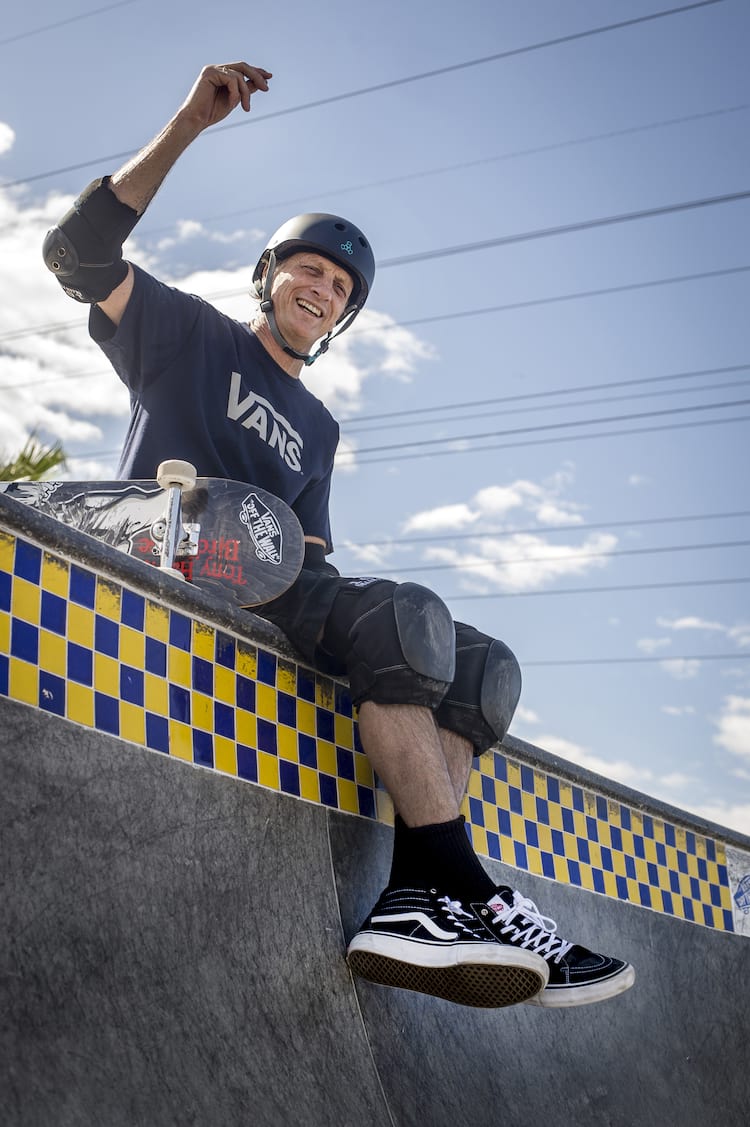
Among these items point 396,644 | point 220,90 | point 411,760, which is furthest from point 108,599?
point 220,90

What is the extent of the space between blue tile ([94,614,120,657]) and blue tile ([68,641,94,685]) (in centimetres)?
4

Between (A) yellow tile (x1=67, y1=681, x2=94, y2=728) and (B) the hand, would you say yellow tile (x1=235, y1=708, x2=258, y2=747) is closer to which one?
(A) yellow tile (x1=67, y1=681, x2=94, y2=728)

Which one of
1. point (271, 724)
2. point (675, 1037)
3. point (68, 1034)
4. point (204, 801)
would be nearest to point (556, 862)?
point (675, 1037)

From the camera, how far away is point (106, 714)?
7.73ft

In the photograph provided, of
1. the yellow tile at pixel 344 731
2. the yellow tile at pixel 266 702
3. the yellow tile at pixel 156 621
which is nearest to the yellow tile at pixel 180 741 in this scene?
the yellow tile at pixel 156 621

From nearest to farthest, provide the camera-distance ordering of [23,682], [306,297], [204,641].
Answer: [23,682] → [204,641] → [306,297]

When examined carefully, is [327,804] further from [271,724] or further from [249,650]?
[249,650]

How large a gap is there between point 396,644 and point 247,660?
1.27 feet

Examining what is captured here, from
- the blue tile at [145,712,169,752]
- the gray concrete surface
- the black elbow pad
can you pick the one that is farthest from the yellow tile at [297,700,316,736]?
the black elbow pad

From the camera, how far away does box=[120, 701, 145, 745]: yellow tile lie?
2.39 metres

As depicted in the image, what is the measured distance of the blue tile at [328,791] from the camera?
2951 millimetres

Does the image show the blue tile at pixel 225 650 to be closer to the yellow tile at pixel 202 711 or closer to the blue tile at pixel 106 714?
the yellow tile at pixel 202 711

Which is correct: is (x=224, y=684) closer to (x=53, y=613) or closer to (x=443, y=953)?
(x=53, y=613)

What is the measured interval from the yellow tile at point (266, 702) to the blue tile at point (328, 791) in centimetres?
23
